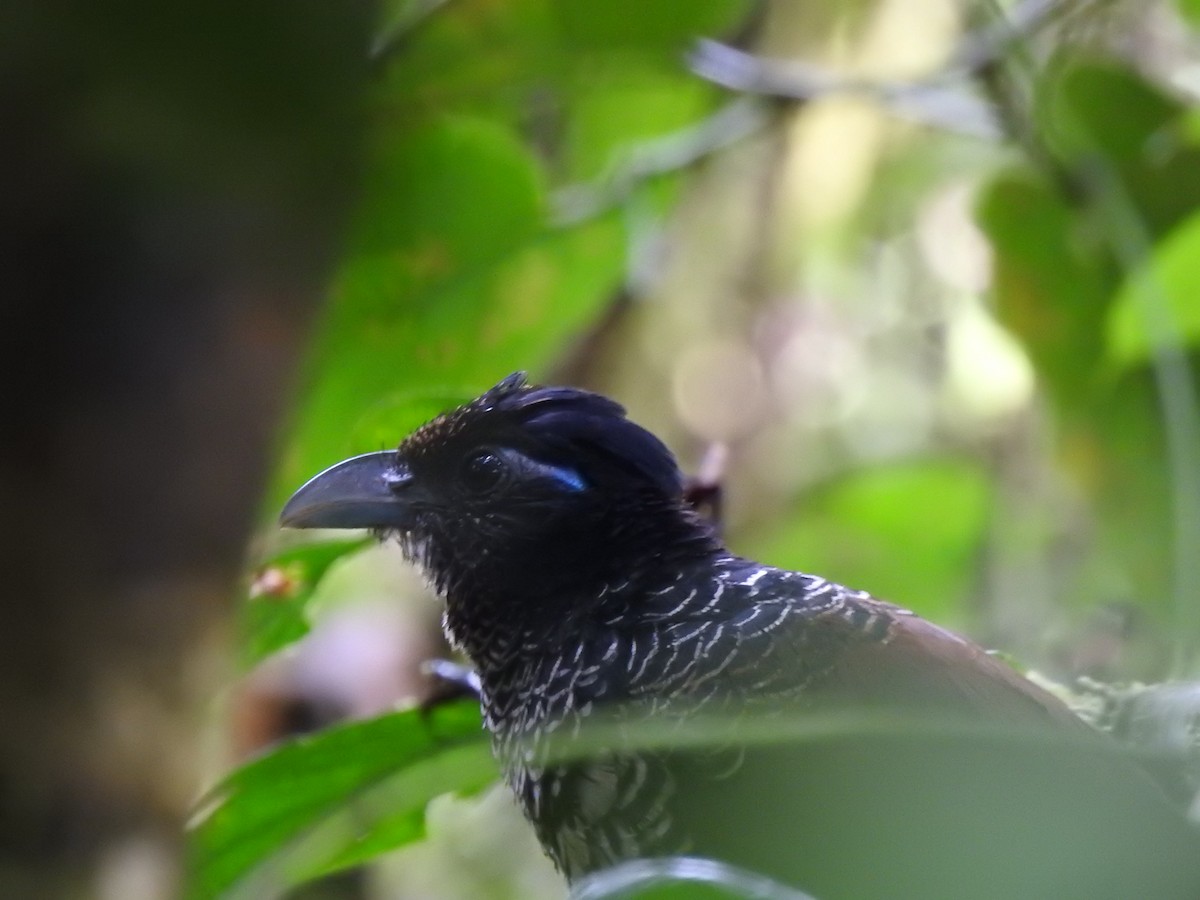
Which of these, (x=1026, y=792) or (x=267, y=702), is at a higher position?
(x=267, y=702)

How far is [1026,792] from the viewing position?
1318 millimetres

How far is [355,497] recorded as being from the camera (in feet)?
6.88

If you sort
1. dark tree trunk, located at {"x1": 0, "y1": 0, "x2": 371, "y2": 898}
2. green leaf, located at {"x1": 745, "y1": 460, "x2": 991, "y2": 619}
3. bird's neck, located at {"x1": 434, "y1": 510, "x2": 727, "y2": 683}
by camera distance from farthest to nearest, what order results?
green leaf, located at {"x1": 745, "y1": 460, "x2": 991, "y2": 619}
bird's neck, located at {"x1": 434, "y1": 510, "x2": 727, "y2": 683}
dark tree trunk, located at {"x1": 0, "y1": 0, "x2": 371, "y2": 898}

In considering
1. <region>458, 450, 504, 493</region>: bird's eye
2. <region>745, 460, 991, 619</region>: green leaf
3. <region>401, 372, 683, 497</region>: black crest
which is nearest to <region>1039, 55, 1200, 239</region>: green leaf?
<region>745, 460, 991, 619</region>: green leaf

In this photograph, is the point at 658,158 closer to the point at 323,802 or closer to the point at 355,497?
the point at 355,497

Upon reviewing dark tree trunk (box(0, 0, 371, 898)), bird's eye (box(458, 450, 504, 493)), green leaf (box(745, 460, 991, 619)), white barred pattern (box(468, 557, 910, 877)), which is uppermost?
green leaf (box(745, 460, 991, 619))

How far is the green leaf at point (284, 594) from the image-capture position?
194 cm

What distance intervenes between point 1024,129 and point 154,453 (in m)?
2.59

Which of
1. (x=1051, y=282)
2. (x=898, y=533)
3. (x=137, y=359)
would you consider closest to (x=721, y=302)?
(x=898, y=533)

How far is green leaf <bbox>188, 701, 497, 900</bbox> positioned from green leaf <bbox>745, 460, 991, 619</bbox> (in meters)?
1.97

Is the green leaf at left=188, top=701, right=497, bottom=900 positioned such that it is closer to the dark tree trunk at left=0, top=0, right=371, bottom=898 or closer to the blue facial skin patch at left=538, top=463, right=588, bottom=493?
the blue facial skin patch at left=538, top=463, right=588, bottom=493


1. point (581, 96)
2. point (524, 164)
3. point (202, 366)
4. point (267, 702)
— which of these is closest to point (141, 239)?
point (202, 366)

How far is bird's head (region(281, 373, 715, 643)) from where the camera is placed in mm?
2004

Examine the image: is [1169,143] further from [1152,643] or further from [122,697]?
[122,697]
